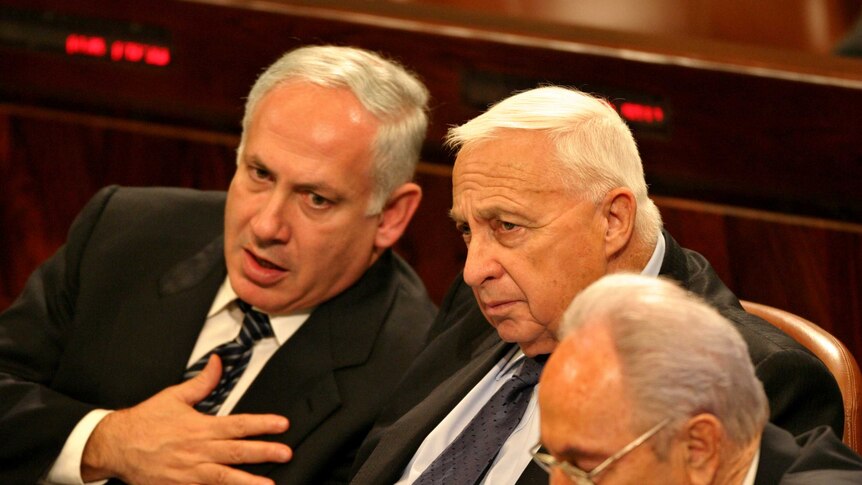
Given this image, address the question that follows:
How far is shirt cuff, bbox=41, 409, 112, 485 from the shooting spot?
8.16 feet

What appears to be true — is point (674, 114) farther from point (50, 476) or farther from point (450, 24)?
point (50, 476)

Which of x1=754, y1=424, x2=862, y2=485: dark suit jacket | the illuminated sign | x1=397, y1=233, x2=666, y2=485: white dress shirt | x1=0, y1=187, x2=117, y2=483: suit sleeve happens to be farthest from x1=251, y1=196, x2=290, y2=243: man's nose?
x1=754, y1=424, x2=862, y2=485: dark suit jacket

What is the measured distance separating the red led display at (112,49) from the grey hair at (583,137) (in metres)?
1.49

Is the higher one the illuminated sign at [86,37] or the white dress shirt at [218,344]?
the illuminated sign at [86,37]

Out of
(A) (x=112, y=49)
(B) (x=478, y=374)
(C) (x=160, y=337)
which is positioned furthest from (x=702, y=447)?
(A) (x=112, y=49)

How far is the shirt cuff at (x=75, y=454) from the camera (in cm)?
249

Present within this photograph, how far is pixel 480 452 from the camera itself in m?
2.07

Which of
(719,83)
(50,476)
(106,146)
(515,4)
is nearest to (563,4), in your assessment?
(515,4)

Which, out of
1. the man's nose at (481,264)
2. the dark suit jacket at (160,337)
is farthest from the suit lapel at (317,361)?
the man's nose at (481,264)

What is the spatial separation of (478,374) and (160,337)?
78 centimetres

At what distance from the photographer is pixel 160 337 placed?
2619 mm

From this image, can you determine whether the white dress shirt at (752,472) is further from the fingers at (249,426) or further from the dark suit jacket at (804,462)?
the fingers at (249,426)

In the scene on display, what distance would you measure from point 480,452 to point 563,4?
200 cm

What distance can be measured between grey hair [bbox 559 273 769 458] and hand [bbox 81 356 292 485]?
3.36 ft
